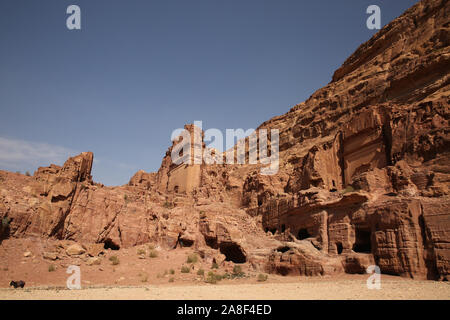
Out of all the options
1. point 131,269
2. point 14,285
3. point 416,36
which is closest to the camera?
point 14,285

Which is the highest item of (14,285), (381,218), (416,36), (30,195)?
(416,36)

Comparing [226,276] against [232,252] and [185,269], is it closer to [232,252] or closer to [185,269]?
[185,269]

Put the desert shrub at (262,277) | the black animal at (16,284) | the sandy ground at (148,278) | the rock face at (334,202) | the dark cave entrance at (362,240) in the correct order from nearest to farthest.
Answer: the sandy ground at (148,278), the black animal at (16,284), the rock face at (334,202), the desert shrub at (262,277), the dark cave entrance at (362,240)

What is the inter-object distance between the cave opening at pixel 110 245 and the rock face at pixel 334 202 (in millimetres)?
73

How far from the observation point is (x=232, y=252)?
23906 mm

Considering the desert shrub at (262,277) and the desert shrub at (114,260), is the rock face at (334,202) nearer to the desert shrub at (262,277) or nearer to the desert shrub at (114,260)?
the desert shrub at (262,277)

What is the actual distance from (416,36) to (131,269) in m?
34.1

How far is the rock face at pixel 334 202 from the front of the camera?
56.5ft

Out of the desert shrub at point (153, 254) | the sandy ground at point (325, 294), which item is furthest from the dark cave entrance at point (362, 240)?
the desert shrub at point (153, 254)

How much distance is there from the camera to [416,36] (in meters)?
33.7

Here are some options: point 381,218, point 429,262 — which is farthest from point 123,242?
point 429,262

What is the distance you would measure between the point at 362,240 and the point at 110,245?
15.9m
